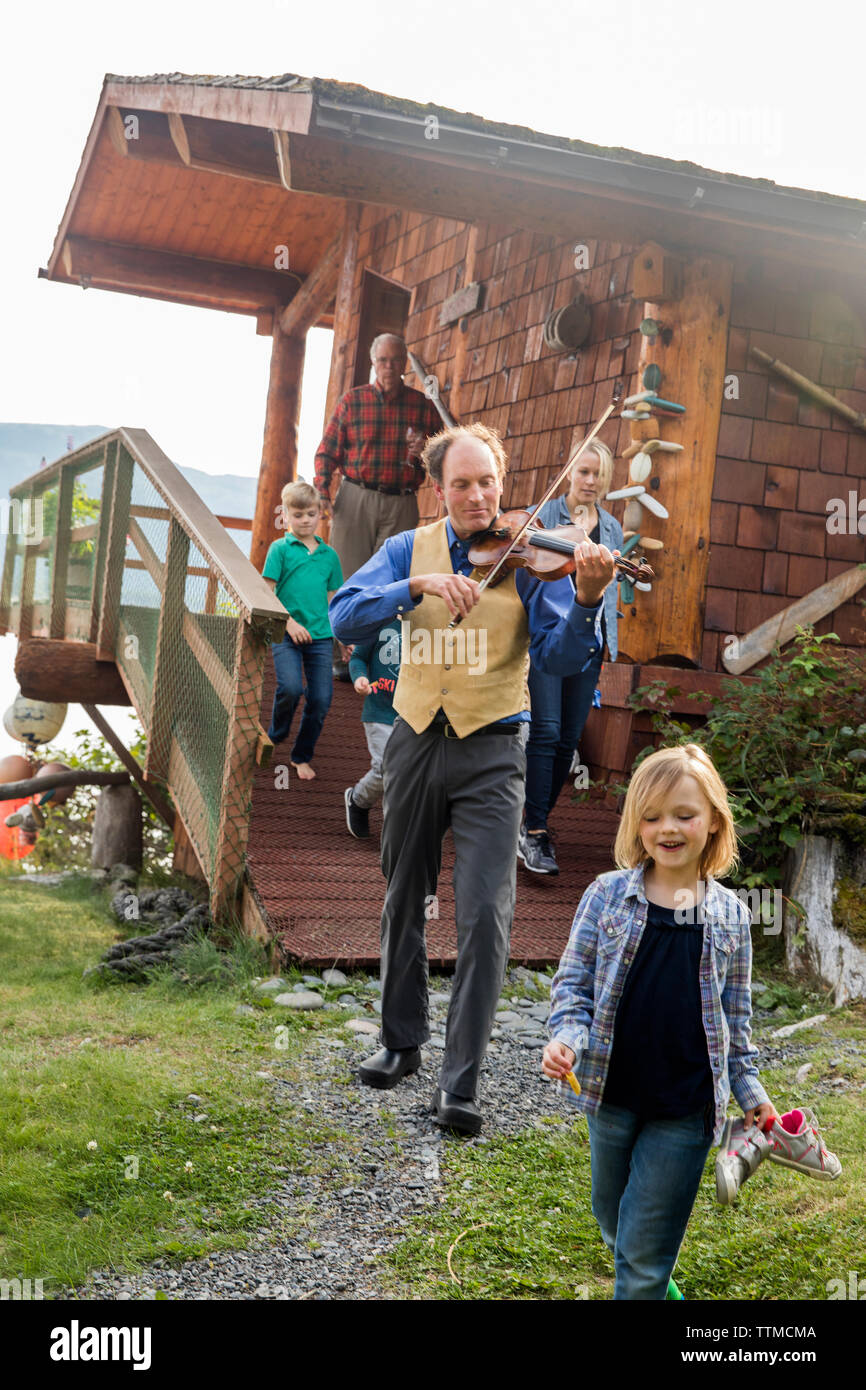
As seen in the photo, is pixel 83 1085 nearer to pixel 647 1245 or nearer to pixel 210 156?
pixel 647 1245

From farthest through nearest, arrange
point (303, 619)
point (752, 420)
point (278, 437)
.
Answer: point (278, 437)
point (752, 420)
point (303, 619)

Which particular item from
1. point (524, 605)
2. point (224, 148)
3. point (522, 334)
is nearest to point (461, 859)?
point (524, 605)

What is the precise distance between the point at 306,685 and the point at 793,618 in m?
2.71

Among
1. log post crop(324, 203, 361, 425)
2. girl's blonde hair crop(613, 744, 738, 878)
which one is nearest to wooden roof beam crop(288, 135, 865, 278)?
log post crop(324, 203, 361, 425)

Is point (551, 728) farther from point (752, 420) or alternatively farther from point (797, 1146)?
point (797, 1146)

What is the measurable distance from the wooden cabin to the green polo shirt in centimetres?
160

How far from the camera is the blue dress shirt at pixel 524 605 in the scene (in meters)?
3.02

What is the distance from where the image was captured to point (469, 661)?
3.15m

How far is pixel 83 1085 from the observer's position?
3.35 m

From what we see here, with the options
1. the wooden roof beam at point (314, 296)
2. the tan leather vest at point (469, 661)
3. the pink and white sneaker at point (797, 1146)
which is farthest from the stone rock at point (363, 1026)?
the wooden roof beam at point (314, 296)

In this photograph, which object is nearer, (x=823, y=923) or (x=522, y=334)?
(x=823, y=923)

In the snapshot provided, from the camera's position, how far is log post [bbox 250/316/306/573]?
38.2ft
